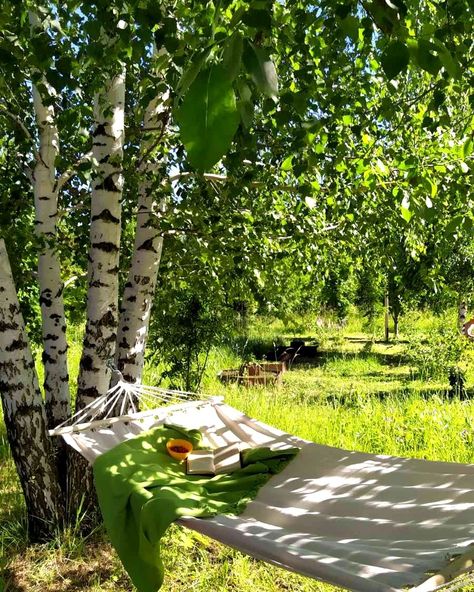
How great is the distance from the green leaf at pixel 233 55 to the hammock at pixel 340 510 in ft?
3.10

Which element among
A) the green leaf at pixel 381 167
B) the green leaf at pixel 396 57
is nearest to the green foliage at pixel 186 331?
the green leaf at pixel 381 167

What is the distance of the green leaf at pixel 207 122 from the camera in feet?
1.11

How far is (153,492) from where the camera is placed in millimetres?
1703

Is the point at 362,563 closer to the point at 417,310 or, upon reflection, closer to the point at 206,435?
the point at 206,435

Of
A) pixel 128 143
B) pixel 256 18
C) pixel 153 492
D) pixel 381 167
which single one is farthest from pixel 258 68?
pixel 128 143

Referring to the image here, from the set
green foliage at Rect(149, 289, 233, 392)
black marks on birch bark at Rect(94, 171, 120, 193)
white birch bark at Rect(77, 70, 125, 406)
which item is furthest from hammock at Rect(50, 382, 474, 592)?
green foliage at Rect(149, 289, 233, 392)

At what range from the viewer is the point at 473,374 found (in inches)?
278

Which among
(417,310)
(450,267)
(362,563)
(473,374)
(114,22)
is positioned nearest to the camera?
(362,563)

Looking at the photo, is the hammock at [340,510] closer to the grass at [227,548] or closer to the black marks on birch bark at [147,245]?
the grass at [227,548]

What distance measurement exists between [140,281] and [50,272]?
0.37 metres

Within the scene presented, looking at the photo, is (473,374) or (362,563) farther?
(473,374)

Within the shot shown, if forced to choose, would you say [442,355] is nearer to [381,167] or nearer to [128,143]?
[128,143]

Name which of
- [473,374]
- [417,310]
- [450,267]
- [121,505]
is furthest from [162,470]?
[417,310]

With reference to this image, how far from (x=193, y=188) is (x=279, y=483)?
142 centimetres
